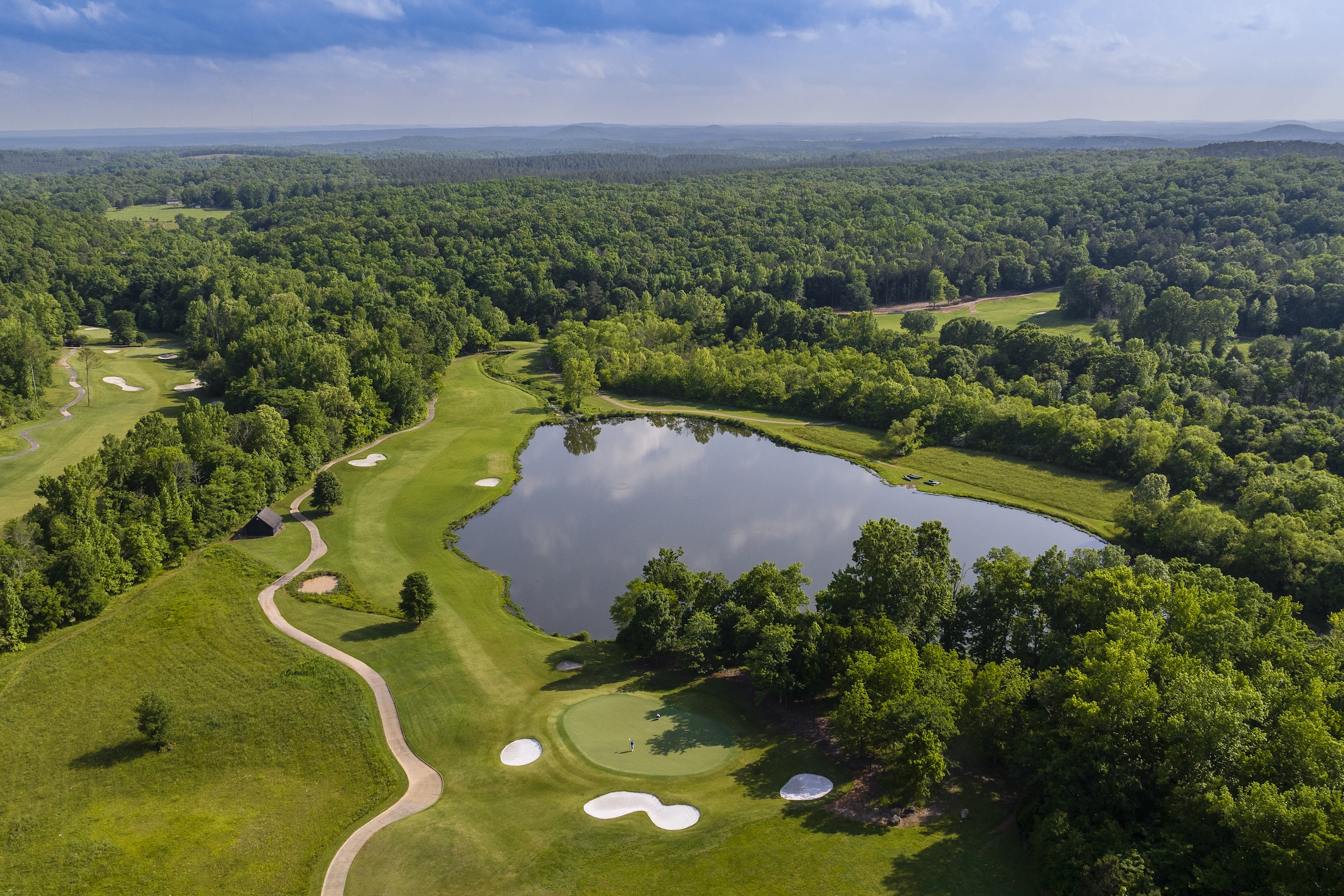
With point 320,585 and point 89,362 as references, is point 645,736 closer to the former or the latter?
point 320,585

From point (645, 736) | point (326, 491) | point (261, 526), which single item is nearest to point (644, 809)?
point (645, 736)

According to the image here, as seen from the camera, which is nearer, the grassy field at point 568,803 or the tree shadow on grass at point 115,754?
the grassy field at point 568,803

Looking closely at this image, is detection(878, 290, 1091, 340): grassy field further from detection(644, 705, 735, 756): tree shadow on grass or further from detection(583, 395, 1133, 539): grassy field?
detection(644, 705, 735, 756): tree shadow on grass

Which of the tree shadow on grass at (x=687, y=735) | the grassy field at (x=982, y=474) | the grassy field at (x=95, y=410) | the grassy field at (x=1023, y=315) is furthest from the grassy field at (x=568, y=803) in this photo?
the grassy field at (x=1023, y=315)

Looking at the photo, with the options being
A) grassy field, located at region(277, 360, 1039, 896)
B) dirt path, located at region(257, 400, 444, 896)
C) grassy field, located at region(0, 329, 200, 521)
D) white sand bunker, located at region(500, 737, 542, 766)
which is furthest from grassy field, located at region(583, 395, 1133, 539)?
grassy field, located at region(0, 329, 200, 521)

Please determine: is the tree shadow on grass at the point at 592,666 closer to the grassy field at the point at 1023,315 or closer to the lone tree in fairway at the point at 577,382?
the lone tree in fairway at the point at 577,382

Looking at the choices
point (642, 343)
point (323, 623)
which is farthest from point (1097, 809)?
point (642, 343)

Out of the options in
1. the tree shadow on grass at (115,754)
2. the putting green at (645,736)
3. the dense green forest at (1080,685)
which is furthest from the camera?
the putting green at (645,736)
